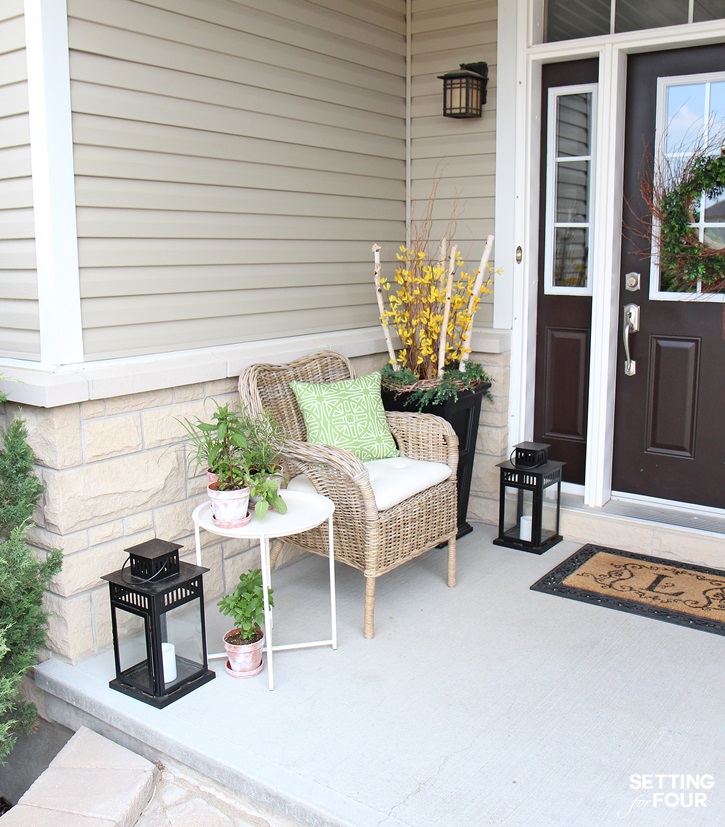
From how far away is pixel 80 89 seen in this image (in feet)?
8.86

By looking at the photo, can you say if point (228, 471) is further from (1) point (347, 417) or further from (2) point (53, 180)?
(2) point (53, 180)

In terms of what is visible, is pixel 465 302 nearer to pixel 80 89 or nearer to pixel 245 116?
pixel 245 116

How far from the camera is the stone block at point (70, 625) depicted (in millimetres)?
2799

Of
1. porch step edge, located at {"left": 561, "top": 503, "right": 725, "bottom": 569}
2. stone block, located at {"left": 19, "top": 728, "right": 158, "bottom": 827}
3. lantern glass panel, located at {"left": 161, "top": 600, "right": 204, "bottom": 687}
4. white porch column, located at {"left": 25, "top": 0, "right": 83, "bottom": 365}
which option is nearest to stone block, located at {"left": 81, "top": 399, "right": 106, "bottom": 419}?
white porch column, located at {"left": 25, "top": 0, "right": 83, "bottom": 365}

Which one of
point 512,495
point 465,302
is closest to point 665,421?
point 512,495

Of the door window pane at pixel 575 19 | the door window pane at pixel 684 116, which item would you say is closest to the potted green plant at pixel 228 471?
the door window pane at pixel 684 116

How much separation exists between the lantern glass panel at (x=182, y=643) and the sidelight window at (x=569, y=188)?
2299mm

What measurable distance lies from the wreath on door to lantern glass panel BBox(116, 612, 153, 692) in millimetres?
2581

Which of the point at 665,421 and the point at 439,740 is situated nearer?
the point at 439,740

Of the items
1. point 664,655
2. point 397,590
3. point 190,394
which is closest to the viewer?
point 664,655

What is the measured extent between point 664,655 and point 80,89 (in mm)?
2633

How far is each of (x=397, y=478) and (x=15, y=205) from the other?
158 cm

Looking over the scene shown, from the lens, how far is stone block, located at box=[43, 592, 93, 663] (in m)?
2.80

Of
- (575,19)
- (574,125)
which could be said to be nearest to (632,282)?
(574,125)
